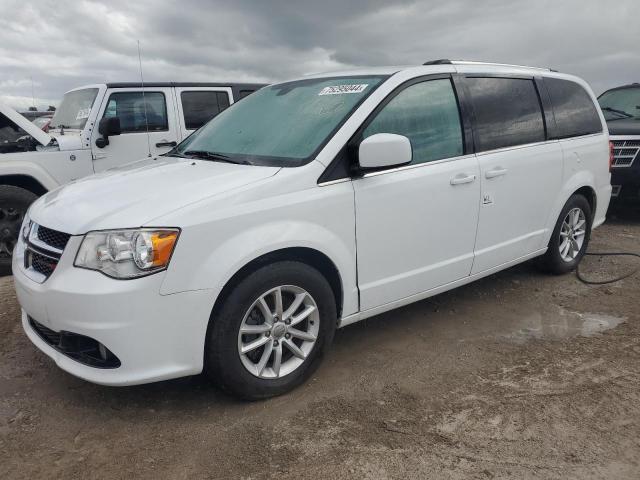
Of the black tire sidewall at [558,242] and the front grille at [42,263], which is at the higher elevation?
the front grille at [42,263]

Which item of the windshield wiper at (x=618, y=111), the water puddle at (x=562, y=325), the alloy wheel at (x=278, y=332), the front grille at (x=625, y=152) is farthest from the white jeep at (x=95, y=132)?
the windshield wiper at (x=618, y=111)

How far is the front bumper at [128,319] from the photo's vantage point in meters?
2.38

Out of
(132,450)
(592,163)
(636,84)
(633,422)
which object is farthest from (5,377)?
(636,84)

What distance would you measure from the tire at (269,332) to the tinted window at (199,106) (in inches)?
184

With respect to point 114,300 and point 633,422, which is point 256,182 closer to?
point 114,300

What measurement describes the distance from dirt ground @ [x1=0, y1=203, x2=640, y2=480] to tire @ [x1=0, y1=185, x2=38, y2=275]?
159 cm

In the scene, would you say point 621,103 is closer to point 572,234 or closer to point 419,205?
point 572,234

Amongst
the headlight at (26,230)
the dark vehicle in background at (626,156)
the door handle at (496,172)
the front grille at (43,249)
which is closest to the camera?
the front grille at (43,249)

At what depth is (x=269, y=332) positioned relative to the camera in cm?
281

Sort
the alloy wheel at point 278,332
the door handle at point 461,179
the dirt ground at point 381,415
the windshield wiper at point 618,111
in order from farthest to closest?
the windshield wiper at point 618,111 < the door handle at point 461,179 < the alloy wheel at point 278,332 < the dirt ground at point 381,415

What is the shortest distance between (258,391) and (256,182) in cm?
109

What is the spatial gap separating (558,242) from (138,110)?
4987mm

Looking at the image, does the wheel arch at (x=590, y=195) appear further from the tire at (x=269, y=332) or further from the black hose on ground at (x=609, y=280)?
the tire at (x=269, y=332)

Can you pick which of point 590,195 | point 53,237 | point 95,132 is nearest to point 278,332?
point 53,237
